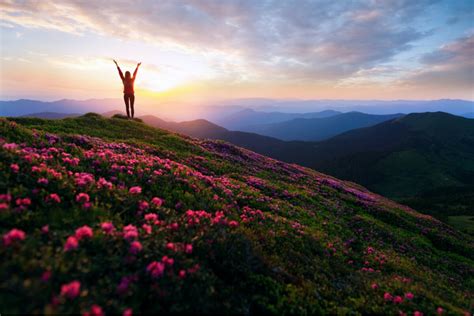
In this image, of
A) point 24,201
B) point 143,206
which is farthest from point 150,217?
point 24,201

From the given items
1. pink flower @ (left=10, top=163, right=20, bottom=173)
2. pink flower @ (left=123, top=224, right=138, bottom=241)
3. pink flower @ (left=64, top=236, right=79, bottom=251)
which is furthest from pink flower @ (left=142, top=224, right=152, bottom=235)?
pink flower @ (left=10, top=163, right=20, bottom=173)

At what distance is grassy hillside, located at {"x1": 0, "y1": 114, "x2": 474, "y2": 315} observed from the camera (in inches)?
185

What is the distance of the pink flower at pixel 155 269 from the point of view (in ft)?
17.1

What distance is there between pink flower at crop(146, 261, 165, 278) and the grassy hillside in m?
0.02

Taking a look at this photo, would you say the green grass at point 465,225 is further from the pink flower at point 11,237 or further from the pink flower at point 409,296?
the pink flower at point 11,237

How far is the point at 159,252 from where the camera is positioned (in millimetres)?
5848

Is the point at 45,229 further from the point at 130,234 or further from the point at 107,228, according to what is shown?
the point at 130,234

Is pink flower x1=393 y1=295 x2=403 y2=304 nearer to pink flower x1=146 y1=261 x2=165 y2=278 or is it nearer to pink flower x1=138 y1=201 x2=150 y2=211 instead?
pink flower x1=146 y1=261 x2=165 y2=278

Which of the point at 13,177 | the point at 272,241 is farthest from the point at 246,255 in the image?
the point at 13,177

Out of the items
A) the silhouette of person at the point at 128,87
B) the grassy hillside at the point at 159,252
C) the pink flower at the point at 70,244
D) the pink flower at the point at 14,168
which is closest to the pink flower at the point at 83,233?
the grassy hillside at the point at 159,252

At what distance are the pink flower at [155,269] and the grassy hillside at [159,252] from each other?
0.06 feet

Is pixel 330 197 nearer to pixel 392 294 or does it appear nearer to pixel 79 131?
pixel 392 294

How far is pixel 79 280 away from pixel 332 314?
19.8 ft

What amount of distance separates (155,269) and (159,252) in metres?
0.63
